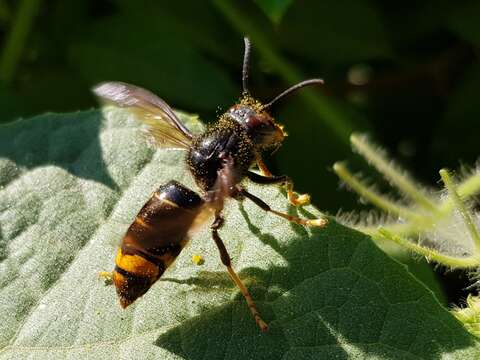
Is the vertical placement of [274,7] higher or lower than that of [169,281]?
higher

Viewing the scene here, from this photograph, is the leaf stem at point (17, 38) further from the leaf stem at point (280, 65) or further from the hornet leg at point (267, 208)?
the hornet leg at point (267, 208)

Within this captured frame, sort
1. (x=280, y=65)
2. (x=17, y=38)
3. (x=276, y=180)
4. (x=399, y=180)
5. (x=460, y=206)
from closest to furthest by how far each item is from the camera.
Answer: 1. (x=460, y=206)
2. (x=276, y=180)
3. (x=399, y=180)
4. (x=280, y=65)
5. (x=17, y=38)

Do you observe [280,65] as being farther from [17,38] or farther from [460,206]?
[460,206]

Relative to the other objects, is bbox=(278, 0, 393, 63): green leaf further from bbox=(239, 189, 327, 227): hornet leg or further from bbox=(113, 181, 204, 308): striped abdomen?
bbox=(113, 181, 204, 308): striped abdomen

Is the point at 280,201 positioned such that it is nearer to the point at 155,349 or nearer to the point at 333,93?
the point at 155,349

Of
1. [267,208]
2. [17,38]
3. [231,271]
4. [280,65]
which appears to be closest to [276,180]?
[267,208]

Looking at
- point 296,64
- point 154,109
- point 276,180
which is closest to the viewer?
point 276,180

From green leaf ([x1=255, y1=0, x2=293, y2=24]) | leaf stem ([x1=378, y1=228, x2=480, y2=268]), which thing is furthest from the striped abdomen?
green leaf ([x1=255, y1=0, x2=293, y2=24])
